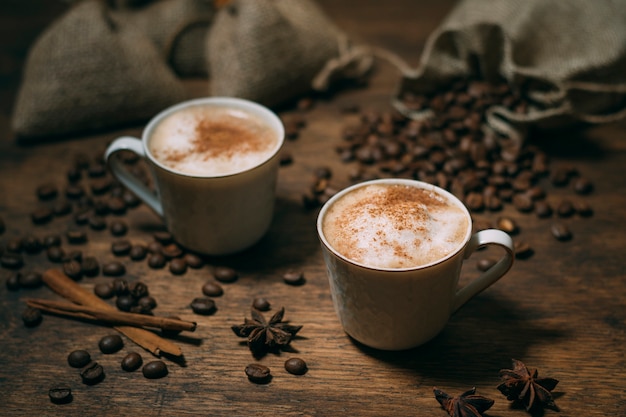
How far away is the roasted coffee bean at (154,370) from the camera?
1316mm

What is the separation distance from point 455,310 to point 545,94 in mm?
841

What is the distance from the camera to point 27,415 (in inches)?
49.2

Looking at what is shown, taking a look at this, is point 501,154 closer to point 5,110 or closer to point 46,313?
point 46,313

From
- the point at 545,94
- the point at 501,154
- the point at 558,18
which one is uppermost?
the point at 558,18

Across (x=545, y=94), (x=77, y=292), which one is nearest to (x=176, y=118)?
(x=77, y=292)

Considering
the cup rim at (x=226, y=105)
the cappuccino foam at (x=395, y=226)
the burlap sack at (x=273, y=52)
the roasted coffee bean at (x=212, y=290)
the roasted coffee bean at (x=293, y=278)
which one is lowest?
the roasted coffee bean at (x=212, y=290)

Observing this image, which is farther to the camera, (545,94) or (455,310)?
(545,94)

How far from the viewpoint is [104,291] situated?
59.6 inches

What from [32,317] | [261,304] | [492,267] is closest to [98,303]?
[32,317]

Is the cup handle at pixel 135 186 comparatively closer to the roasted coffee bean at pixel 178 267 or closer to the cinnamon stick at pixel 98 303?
the roasted coffee bean at pixel 178 267

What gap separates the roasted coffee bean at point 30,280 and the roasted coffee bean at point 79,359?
0.88ft

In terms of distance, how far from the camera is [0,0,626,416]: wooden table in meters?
1.27

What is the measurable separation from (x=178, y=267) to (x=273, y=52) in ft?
2.67

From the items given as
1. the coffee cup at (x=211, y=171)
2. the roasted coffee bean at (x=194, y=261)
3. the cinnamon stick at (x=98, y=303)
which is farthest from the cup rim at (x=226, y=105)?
the cinnamon stick at (x=98, y=303)
